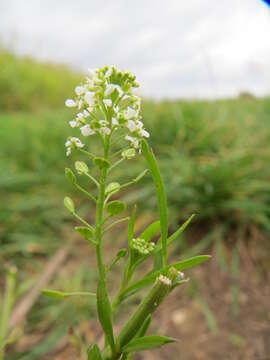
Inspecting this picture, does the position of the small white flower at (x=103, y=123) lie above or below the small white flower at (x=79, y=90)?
below

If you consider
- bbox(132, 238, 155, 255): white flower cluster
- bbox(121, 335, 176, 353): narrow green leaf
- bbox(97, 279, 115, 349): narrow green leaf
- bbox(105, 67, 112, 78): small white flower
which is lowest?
bbox(121, 335, 176, 353): narrow green leaf

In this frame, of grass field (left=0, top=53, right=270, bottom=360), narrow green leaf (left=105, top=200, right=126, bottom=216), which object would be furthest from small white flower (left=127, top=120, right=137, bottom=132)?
grass field (left=0, top=53, right=270, bottom=360)

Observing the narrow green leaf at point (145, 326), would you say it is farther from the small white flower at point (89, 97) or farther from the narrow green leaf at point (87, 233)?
the small white flower at point (89, 97)

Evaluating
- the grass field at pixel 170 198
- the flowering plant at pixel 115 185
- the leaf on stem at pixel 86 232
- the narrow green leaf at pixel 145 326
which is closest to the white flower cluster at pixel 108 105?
the flowering plant at pixel 115 185

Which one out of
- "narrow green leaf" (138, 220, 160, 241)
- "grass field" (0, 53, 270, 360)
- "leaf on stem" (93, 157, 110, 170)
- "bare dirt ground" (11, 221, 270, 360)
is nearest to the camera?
"leaf on stem" (93, 157, 110, 170)

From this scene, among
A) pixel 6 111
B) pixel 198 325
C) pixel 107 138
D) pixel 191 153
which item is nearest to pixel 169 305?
pixel 198 325

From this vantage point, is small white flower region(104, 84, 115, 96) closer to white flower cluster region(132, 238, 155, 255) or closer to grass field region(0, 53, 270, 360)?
white flower cluster region(132, 238, 155, 255)

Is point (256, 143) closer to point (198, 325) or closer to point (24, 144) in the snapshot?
point (198, 325)

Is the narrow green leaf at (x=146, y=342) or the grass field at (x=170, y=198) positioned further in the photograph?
the grass field at (x=170, y=198)

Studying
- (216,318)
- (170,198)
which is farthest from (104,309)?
(170,198)
